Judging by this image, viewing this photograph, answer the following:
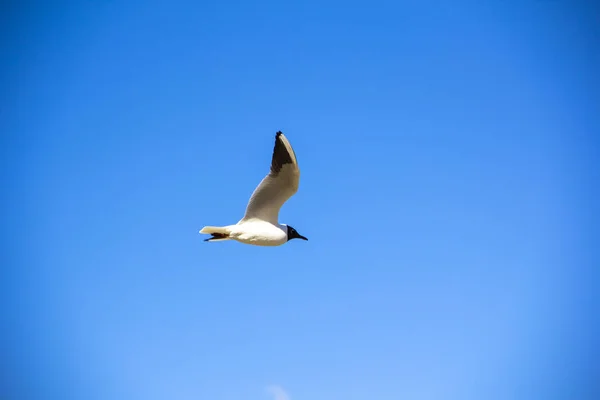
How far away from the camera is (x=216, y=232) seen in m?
8.08

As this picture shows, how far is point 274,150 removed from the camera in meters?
7.69

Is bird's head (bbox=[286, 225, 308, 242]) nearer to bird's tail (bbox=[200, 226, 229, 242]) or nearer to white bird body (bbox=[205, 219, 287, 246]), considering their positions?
white bird body (bbox=[205, 219, 287, 246])

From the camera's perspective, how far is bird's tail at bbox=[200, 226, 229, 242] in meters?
7.93

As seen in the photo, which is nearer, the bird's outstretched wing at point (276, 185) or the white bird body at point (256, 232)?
the bird's outstretched wing at point (276, 185)

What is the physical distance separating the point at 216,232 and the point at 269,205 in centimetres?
97

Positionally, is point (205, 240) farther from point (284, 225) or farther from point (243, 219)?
point (284, 225)

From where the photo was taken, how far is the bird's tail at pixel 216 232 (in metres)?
7.93

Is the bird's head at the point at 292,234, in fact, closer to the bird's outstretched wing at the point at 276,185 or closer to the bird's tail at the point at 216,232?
the bird's outstretched wing at the point at 276,185

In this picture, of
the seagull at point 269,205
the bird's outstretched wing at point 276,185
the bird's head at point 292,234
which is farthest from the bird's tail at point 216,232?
the bird's head at point 292,234

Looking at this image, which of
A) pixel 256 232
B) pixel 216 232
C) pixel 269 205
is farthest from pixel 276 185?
pixel 216 232

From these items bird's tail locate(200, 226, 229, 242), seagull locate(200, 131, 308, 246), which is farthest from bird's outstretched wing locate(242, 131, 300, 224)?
bird's tail locate(200, 226, 229, 242)

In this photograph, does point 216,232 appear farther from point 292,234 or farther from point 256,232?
point 292,234

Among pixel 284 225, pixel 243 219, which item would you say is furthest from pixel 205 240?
pixel 284 225

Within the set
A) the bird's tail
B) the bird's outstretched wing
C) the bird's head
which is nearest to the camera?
the bird's outstretched wing
